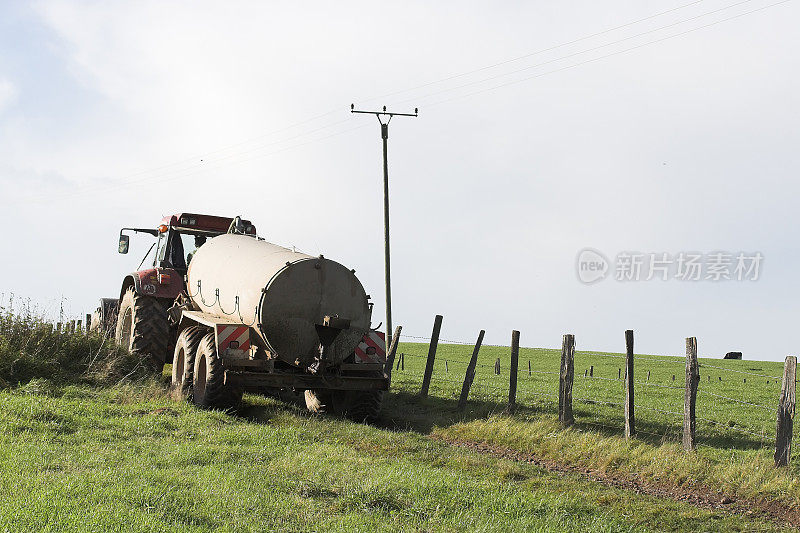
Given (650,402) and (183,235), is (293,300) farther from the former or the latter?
(650,402)

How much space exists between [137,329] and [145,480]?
32.4 ft

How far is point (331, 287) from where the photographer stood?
45.5 ft

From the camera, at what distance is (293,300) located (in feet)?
44.5

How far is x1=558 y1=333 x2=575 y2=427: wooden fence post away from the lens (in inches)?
582

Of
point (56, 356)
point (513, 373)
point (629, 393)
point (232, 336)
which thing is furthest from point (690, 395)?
point (56, 356)

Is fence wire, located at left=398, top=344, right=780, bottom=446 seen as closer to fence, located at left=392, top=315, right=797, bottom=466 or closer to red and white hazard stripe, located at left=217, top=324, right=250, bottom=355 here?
fence, located at left=392, top=315, right=797, bottom=466

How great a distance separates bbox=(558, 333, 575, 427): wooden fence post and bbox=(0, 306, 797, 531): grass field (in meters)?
0.35

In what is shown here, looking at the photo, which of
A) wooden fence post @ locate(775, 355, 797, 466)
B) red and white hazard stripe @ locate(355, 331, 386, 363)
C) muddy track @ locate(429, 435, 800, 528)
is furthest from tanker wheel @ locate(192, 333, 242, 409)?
wooden fence post @ locate(775, 355, 797, 466)

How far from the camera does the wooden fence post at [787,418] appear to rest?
458 inches

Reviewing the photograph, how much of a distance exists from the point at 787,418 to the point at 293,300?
8.75 metres

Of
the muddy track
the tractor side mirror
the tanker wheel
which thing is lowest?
the muddy track

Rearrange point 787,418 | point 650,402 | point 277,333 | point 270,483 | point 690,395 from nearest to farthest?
1. point 270,483
2. point 787,418
3. point 690,395
4. point 277,333
5. point 650,402

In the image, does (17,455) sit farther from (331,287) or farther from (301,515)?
(331,287)

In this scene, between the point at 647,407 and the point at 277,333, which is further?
the point at 647,407
